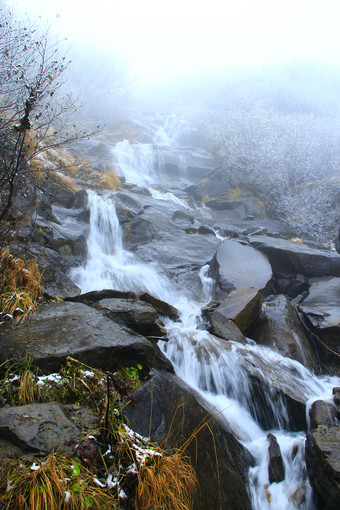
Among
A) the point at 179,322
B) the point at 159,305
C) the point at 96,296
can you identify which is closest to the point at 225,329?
the point at 179,322

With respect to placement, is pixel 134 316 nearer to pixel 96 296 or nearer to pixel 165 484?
pixel 96 296

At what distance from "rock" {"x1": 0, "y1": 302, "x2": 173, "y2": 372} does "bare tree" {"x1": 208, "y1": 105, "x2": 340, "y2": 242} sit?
12.3 m

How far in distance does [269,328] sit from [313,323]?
1.09 m

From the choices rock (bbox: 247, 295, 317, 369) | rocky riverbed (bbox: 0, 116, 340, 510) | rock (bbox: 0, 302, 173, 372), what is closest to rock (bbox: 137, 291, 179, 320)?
rocky riverbed (bbox: 0, 116, 340, 510)

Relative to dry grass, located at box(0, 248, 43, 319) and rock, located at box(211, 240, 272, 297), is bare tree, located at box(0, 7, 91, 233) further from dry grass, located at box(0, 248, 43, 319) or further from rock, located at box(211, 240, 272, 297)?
rock, located at box(211, 240, 272, 297)

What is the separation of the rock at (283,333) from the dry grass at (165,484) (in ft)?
12.3

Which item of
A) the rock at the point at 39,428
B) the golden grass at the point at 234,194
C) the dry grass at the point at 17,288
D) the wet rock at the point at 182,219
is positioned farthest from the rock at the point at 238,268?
the golden grass at the point at 234,194

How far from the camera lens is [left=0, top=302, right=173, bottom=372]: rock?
10.7ft

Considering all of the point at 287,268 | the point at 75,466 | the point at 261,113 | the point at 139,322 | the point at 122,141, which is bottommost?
the point at 287,268

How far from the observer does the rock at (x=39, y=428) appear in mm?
2139

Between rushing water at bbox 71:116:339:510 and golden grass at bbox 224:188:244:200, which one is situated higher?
golden grass at bbox 224:188:244:200

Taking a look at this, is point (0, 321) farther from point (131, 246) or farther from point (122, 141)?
point (122, 141)

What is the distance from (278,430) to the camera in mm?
4066

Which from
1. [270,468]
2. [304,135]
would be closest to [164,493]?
[270,468]
